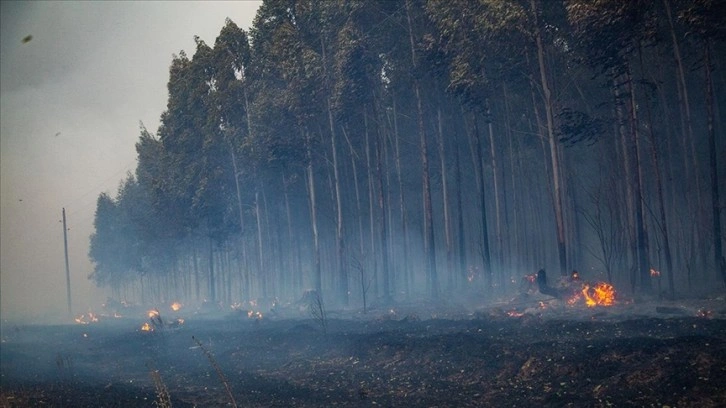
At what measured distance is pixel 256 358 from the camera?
21156mm

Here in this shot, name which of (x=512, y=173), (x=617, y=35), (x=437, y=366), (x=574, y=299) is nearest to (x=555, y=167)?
(x=574, y=299)

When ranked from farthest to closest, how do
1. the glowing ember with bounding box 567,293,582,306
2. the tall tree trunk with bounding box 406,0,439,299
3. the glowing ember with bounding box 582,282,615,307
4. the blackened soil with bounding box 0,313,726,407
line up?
the tall tree trunk with bounding box 406,0,439,299
the glowing ember with bounding box 567,293,582,306
the glowing ember with bounding box 582,282,615,307
the blackened soil with bounding box 0,313,726,407

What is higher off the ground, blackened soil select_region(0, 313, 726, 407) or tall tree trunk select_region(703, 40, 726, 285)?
tall tree trunk select_region(703, 40, 726, 285)

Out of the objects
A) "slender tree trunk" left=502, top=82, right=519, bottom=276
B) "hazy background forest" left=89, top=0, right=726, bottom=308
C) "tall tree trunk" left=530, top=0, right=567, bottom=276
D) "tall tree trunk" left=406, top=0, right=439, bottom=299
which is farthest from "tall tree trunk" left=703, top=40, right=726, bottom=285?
"tall tree trunk" left=406, top=0, right=439, bottom=299

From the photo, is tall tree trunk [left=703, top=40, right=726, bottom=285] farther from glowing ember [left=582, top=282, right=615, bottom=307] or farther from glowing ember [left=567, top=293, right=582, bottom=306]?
glowing ember [left=567, top=293, right=582, bottom=306]

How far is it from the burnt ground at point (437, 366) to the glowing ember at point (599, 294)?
106 centimetres

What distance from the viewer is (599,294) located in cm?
2164

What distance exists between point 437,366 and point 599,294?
9630 millimetres

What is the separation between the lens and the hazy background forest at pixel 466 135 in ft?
75.4

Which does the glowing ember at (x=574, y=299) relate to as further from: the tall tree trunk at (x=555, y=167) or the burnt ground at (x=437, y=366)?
the tall tree trunk at (x=555, y=167)

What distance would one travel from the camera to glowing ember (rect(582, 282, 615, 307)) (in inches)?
839

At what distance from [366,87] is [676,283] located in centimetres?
1813

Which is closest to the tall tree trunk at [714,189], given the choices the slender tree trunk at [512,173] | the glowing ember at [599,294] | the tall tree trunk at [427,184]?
the glowing ember at [599,294]

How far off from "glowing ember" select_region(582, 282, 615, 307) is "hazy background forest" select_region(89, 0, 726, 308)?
3.15ft
